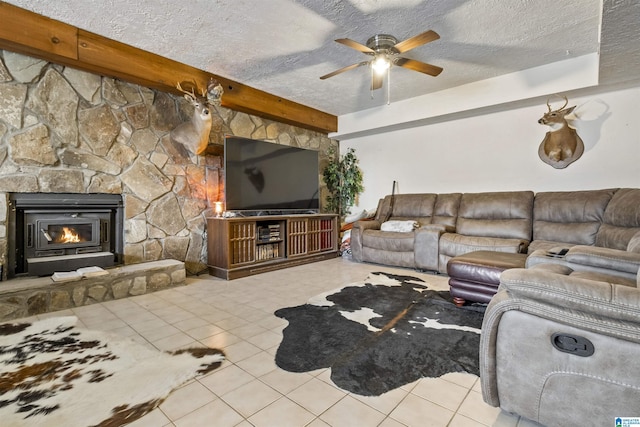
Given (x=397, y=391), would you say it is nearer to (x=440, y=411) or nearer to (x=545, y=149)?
(x=440, y=411)

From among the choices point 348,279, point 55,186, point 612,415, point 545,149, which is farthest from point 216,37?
point 545,149

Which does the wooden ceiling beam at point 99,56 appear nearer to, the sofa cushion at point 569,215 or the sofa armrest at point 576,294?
the sofa armrest at point 576,294

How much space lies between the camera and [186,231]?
12.1ft

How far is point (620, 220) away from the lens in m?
2.90

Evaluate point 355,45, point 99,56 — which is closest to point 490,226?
point 355,45

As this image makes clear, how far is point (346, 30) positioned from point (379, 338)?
2568mm

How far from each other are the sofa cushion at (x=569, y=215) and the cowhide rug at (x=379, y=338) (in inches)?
62.3

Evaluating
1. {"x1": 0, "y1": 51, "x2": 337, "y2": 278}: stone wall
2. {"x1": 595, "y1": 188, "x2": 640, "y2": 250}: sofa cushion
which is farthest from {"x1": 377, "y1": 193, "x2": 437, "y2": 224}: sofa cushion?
{"x1": 0, "y1": 51, "x2": 337, "y2": 278}: stone wall

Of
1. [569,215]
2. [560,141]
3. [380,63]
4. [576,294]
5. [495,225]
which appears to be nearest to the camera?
[576,294]

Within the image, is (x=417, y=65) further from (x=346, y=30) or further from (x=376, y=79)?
(x=346, y=30)

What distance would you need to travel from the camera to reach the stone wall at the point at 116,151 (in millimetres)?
2588

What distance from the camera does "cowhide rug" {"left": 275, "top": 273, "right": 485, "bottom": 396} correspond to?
5.26 ft

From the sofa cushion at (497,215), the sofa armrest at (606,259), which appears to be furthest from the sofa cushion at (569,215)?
the sofa armrest at (606,259)

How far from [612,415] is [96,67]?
4.11 meters
